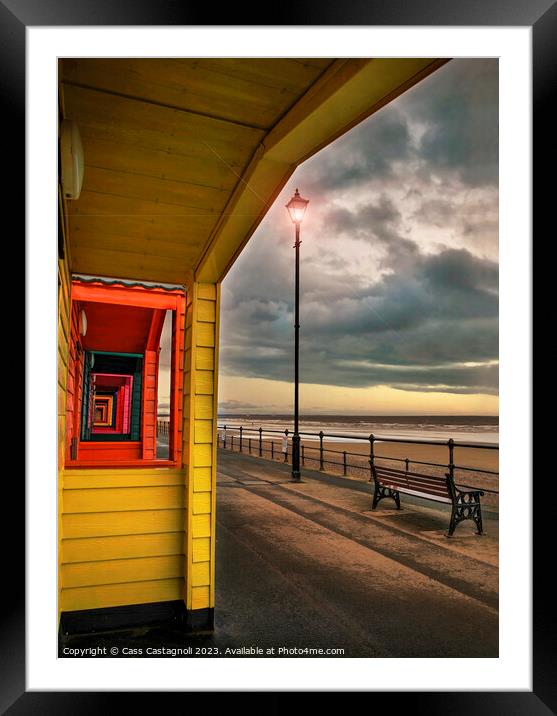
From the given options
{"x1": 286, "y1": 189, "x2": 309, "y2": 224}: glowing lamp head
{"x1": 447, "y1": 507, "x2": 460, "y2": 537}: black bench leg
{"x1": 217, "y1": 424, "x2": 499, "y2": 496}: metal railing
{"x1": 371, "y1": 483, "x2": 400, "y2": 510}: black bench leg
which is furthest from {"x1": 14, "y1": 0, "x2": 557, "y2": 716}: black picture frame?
{"x1": 286, "y1": 189, "x2": 309, "y2": 224}: glowing lamp head

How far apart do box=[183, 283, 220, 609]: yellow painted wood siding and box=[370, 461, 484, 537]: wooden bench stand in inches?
130

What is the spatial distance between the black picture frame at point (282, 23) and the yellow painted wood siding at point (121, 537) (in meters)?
1.90

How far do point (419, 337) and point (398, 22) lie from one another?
2091 inches

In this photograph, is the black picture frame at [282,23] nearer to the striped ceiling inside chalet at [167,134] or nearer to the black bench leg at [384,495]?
the striped ceiling inside chalet at [167,134]

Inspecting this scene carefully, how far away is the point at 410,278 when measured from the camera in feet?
152

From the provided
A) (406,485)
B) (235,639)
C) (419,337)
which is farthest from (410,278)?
(235,639)

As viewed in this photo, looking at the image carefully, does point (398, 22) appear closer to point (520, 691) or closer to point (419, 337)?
point (520, 691)

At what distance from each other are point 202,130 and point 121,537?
2.83 meters

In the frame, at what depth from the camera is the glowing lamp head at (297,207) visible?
10.3 meters

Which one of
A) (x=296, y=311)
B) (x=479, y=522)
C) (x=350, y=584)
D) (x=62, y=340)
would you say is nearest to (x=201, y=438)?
(x=62, y=340)

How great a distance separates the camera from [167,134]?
6.92 feet

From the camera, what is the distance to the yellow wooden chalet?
5.76 ft

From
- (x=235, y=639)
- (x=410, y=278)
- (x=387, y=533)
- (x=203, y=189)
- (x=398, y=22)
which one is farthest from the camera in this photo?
(x=410, y=278)

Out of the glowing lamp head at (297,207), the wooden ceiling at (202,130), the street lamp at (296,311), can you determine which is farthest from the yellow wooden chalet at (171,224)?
the glowing lamp head at (297,207)
